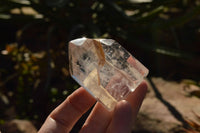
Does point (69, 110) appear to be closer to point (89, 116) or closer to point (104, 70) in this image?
point (89, 116)

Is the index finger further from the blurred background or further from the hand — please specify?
the blurred background

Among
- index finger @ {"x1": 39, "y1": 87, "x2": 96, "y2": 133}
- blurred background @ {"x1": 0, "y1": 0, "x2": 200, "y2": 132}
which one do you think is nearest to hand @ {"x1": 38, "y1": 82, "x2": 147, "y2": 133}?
index finger @ {"x1": 39, "y1": 87, "x2": 96, "y2": 133}

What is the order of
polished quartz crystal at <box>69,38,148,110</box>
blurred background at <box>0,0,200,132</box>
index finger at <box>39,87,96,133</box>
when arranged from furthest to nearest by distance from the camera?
blurred background at <box>0,0,200,132</box> < index finger at <box>39,87,96,133</box> < polished quartz crystal at <box>69,38,148,110</box>

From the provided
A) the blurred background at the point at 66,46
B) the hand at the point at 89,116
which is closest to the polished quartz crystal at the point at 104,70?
the hand at the point at 89,116

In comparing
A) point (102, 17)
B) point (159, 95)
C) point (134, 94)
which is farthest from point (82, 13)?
point (134, 94)

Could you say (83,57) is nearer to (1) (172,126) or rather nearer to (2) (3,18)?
(1) (172,126)

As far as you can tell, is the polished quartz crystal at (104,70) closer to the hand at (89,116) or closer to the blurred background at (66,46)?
the hand at (89,116)

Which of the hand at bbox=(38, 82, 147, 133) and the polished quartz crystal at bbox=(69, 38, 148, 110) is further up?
the polished quartz crystal at bbox=(69, 38, 148, 110)
